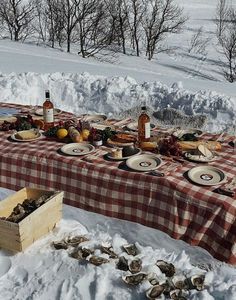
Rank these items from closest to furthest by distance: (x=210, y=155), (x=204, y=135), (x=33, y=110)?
(x=210, y=155), (x=204, y=135), (x=33, y=110)

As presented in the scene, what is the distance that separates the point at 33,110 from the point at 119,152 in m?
1.78

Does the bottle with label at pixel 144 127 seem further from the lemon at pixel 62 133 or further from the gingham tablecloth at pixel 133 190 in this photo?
the lemon at pixel 62 133

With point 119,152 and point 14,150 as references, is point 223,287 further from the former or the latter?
point 14,150

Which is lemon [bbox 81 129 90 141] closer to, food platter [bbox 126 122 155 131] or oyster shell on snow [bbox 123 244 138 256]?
food platter [bbox 126 122 155 131]

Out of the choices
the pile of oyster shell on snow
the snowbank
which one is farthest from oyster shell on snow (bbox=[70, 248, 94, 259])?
the snowbank

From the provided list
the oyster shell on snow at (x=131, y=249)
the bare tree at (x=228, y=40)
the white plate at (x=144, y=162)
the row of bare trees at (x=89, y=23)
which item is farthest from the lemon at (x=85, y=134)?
the bare tree at (x=228, y=40)

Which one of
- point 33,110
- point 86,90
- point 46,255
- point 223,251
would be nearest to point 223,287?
point 223,251

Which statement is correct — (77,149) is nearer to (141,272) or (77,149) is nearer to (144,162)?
(144,162)

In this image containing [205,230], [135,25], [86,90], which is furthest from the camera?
[135,25]

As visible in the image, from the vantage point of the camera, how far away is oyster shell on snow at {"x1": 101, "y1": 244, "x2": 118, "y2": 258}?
297cm

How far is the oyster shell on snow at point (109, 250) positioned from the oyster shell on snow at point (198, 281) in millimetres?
590

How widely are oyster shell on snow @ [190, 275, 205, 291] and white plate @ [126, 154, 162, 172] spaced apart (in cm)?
82

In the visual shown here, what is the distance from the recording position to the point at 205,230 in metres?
2.74

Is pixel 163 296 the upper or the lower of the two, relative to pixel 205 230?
lower
